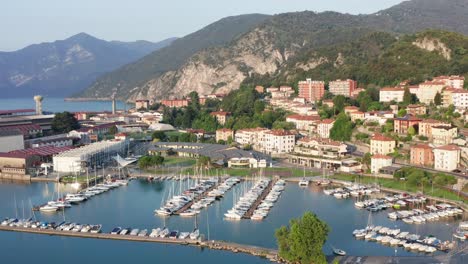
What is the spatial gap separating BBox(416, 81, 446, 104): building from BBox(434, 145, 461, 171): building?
1031 cm

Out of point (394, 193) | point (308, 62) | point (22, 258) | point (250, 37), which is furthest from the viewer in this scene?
point (250, 37)

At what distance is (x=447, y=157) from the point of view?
2450 cm

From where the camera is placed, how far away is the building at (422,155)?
1009 inches

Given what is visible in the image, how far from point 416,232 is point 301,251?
492 cm

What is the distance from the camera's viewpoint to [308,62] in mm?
55781

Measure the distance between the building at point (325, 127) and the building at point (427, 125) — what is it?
19.6 ft

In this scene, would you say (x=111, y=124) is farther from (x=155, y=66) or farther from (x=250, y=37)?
(x=155, y=66)

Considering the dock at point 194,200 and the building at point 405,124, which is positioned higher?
the building at point 405,124

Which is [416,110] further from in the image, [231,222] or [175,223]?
[175,223]

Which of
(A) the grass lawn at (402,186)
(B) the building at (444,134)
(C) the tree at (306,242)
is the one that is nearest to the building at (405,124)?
(B) the building at (444,134)

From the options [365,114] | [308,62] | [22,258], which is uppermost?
[308,62]

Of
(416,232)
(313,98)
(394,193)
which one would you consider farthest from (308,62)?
(416,232)

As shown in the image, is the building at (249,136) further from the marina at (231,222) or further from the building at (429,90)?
the marina at (231,222)

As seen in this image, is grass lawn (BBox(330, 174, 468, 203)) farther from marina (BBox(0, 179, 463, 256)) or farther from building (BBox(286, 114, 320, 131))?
building (BBox(286, 114, 320, 131))
